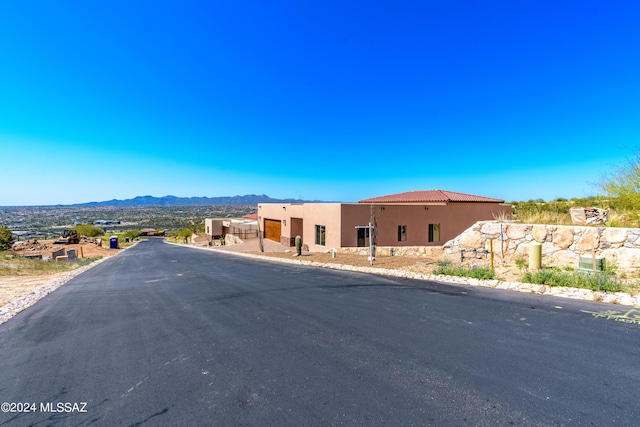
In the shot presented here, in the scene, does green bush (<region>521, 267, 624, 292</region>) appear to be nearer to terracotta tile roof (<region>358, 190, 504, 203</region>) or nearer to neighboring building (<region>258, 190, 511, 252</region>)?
neighboring building (<region>258, 190, 511, 252</region>)

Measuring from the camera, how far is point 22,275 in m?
14.6

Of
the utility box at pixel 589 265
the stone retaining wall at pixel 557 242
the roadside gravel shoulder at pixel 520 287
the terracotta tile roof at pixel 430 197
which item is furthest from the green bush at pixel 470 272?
the terracotta tile roof at pixel 430 197

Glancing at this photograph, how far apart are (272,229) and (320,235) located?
10.9 metres

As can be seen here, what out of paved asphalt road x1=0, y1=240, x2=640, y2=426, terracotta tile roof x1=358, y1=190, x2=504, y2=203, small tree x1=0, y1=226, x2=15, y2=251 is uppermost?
terracotta tile roof x1=358, y1=190, x2=504, y2=203

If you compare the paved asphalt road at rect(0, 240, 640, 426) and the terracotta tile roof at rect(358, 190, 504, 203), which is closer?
the paved asphalt road at rect(0, 240, 640, 426)

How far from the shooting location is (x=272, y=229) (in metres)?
33.2

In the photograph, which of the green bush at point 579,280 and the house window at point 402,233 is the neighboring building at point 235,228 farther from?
the green bush at point 579,280

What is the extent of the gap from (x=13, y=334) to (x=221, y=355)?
4465mm

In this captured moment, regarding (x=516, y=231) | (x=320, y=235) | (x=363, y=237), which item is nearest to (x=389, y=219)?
(x=363, y=237)

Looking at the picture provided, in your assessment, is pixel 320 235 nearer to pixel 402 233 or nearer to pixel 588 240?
pixel 402 233

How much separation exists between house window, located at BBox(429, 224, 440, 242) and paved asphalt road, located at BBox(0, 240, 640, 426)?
16917 mm

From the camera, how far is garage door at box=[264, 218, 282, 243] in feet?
103

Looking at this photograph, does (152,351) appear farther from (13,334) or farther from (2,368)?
(13,334)

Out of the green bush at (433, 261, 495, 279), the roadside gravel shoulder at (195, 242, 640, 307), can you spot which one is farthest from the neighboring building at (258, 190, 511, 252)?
the green bush at (433, 261, 495, 279)
